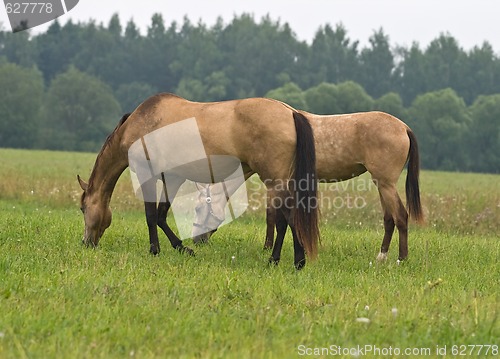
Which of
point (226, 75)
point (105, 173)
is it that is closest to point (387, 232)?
point (105, 173)

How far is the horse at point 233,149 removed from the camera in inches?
313

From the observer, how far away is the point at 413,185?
31.5 ft

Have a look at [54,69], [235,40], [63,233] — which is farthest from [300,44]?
[63,233]

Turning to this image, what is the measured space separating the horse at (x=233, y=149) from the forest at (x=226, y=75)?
63.0 m

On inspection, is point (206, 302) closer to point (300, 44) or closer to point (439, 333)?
point (439, 333)

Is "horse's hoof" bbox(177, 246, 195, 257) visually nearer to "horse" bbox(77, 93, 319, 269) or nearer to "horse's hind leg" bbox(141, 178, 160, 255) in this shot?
"horse" bbox(77, 93, 319, 269)

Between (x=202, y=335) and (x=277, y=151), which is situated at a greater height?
(x=277, y=151)

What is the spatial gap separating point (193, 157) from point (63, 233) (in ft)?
9.11

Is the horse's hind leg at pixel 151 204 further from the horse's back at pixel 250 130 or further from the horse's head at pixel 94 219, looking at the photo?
the horse's back at pixel 250 130

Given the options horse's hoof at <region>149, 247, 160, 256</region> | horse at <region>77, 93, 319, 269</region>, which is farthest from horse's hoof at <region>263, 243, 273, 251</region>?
horse's hoof at <region>149, 247, 160, 256</region>

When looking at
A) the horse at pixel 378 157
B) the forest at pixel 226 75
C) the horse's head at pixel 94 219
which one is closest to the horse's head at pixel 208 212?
the horse at pixel 378 157

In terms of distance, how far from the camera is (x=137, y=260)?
788cm

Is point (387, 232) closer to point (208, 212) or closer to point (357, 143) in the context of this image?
point (357, 143)

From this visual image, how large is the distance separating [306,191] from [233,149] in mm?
1143
